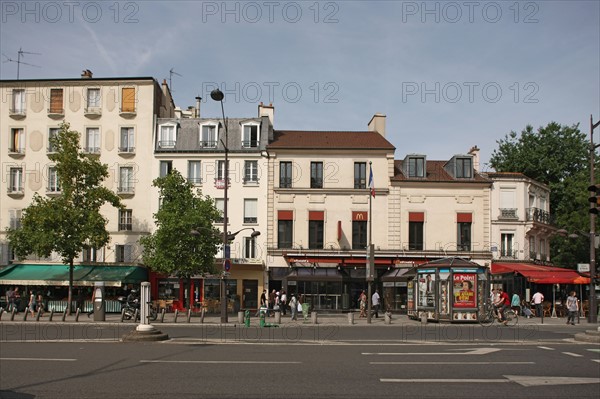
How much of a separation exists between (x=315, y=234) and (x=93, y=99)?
17707mm

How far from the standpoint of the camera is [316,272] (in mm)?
40750

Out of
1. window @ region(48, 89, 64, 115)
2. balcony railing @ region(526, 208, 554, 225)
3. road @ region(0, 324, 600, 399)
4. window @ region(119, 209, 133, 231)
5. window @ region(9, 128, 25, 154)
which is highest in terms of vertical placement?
window @ region(48, 89, 64, 115)

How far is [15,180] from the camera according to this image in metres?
43.0

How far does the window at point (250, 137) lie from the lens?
43.1 metres

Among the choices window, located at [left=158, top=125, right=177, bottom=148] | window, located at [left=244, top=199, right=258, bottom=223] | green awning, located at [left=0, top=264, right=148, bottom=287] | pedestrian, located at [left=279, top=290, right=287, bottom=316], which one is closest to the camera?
pedestrian, located at [left=279, top=290, right=287, bottom=316]

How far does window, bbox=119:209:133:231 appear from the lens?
4219 cm

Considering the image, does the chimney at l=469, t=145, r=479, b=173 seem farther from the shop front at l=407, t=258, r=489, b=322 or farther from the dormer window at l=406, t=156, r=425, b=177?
the shop front at l=407, t=258, r=489, b=322

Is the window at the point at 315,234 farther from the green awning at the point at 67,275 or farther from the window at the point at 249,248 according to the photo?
the green awning at the point at 67,275

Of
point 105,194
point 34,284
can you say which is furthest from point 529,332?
point 34,284

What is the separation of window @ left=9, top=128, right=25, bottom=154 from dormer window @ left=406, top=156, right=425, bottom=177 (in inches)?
1040

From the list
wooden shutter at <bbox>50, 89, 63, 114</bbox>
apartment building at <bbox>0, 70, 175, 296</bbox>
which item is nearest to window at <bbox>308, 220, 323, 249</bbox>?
apartment building at <bbox>0, 70, 175, 296</bbox>

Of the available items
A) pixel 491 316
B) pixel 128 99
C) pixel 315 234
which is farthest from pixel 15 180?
pixel 491 316

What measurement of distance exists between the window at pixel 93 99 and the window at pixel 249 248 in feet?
45.0

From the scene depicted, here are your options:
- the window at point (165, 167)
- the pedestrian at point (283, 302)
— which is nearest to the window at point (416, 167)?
the pedestrian at point (283, 302)
